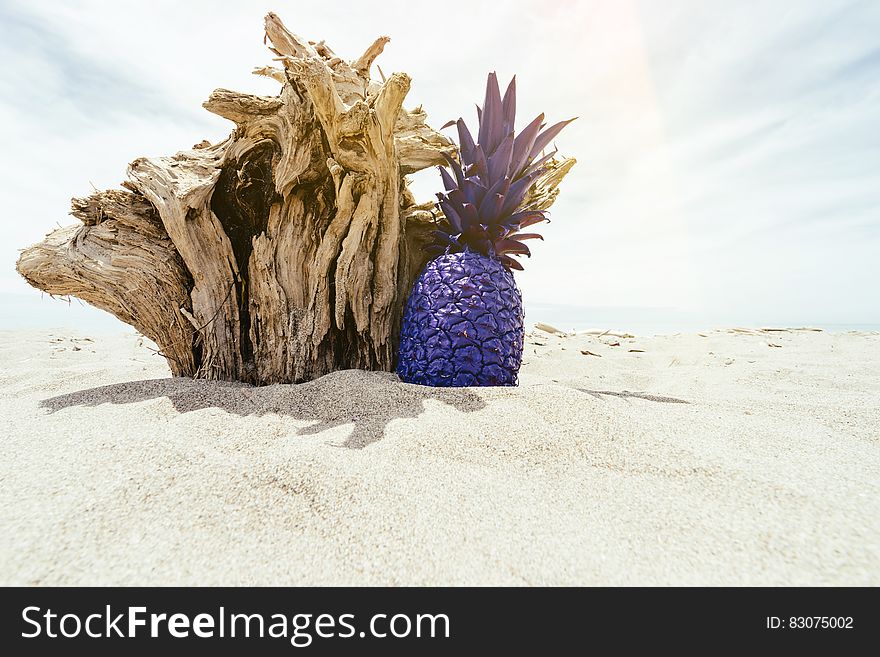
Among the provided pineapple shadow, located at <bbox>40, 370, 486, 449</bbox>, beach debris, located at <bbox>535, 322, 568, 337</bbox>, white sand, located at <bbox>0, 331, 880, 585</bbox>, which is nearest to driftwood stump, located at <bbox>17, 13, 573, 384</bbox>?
pineapple shadow, located at <bbox>40, 370, 486, 449</bbox>

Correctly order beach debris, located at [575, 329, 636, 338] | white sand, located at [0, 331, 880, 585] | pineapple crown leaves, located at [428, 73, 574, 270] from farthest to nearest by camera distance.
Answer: beach debris, located at [575, 329, 636, 338]
pineapple crown leaves, located at [428, 73, 574, 270]
white sand, located at [0, 331, 880, 585]

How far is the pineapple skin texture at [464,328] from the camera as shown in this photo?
231 centimetres

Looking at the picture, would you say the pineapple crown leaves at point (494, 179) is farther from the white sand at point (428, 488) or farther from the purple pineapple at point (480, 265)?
the white sand at point (428, 488)

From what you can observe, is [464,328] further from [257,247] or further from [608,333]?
[608,333]

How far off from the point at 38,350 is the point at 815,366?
818 centimetres

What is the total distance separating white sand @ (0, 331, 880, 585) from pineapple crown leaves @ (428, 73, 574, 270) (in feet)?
3.63

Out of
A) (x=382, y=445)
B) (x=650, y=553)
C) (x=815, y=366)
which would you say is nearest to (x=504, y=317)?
(x=382, y=445)

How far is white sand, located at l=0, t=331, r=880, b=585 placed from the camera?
2.95ft

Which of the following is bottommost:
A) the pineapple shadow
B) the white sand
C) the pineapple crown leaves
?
the white sand

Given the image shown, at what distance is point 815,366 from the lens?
3.53 meters

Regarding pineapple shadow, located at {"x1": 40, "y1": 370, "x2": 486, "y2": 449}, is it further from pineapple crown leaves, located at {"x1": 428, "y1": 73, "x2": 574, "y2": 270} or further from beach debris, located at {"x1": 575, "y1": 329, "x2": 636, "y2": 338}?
beach debris, located at {"x1": 575, "y1": 329, "x2": 636, "y2": 338}

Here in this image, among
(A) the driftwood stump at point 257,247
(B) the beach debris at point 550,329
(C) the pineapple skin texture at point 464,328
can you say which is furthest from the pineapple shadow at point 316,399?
(B) the beach debris at point 550,329
